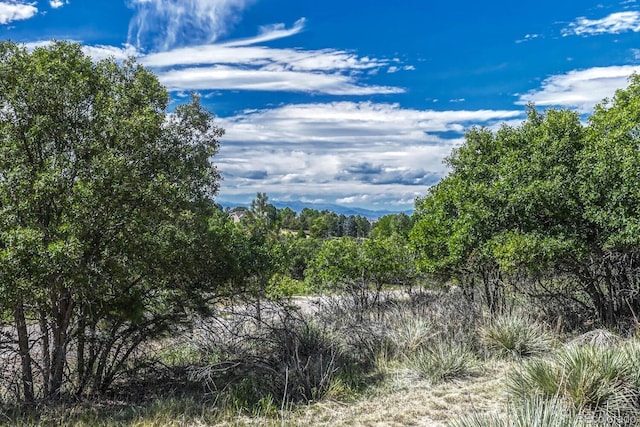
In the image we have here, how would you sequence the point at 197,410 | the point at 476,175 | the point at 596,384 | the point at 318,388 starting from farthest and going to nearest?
the point at 476,175 < the point at 318,388 < the point at 197,410 < the point at 596,384

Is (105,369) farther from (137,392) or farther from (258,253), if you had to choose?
(258,253)

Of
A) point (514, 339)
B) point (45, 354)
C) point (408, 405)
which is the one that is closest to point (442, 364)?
point (408, 405)

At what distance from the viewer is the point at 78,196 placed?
6422 mm

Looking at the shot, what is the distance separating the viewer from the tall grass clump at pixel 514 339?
891 cm

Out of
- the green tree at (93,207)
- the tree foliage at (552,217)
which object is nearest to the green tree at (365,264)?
the tree foliage at (552,217)

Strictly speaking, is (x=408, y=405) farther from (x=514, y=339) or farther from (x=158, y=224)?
(x=158, y=224)

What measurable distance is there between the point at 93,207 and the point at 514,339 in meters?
7.08

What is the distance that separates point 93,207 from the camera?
6.57 m

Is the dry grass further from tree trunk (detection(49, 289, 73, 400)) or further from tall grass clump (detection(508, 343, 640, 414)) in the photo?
tree trunk (detection(49, 289, 73, 400))

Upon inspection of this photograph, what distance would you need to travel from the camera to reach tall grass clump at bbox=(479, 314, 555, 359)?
29.2 ft

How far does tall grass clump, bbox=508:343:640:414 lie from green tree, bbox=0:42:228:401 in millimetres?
4771

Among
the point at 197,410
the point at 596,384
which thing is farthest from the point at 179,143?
the point at 596,384

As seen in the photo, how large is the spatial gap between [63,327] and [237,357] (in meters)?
2.54

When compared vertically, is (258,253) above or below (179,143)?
below
